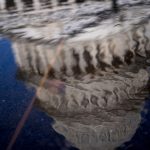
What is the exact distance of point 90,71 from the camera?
3.71 m

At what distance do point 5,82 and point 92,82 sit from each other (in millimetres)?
1047

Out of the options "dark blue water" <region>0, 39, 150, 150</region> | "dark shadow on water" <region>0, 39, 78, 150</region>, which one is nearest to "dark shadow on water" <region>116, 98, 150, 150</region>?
"dark blue water" <region>0, 39, 150, 150</region>

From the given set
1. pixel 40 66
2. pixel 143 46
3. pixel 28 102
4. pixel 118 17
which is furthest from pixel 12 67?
pixel 118 17

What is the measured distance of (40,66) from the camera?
4016 mm

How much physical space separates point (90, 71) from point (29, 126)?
48.4 inches

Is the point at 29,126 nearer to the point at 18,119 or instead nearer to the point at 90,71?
the point at 18,119

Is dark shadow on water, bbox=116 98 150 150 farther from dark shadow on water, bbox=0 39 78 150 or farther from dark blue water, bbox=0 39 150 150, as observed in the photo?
dark shadow on water, bbox=0 39 78 150

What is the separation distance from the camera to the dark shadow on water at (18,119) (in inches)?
97.7

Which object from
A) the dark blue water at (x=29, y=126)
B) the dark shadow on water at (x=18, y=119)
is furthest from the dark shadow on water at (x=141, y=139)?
the dark shadow on water at (x=18, y=119)

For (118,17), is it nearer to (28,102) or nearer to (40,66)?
(40,66)

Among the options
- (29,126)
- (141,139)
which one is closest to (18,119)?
(29,126)

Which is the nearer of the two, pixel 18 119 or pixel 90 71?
pixel 18 119

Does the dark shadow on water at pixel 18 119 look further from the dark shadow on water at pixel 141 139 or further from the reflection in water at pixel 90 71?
the dark shadow on water at pixel 141 139

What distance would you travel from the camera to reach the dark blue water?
7.89 ft
